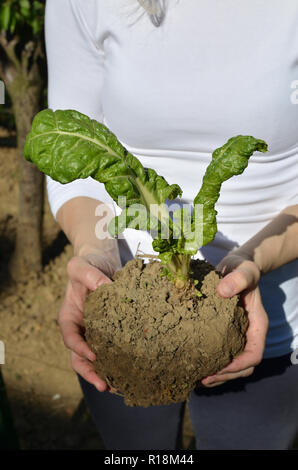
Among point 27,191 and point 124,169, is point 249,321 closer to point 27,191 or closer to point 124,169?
point 124,169

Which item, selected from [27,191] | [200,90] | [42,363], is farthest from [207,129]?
[27,191]

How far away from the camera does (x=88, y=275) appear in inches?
69.7

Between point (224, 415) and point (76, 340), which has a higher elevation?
point (76, 340)

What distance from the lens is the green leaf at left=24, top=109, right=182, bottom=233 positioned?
141 cm

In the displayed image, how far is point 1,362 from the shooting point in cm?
381

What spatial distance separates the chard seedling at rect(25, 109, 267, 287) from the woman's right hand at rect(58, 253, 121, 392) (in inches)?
11.9

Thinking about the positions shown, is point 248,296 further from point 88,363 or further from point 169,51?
point 169,51

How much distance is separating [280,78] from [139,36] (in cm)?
47

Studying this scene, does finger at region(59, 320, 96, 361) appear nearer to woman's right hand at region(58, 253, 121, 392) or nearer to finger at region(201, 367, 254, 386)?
woman's right hand at region(58, 253, 121, 392)

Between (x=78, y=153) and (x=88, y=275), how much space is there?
51 centimetres

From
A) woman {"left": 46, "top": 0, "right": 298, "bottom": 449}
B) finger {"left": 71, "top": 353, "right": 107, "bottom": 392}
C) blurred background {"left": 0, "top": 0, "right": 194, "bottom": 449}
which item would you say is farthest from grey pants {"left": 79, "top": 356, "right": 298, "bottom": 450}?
blurred background {"left": 0, "top": 0, "right": 194, "bottom": 449}

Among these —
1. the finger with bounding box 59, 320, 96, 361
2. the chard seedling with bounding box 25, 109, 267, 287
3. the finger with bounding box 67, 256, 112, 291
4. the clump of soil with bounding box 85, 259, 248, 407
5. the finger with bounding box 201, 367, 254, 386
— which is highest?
the chard seedling with bounding box 25, 109, 267, 287
